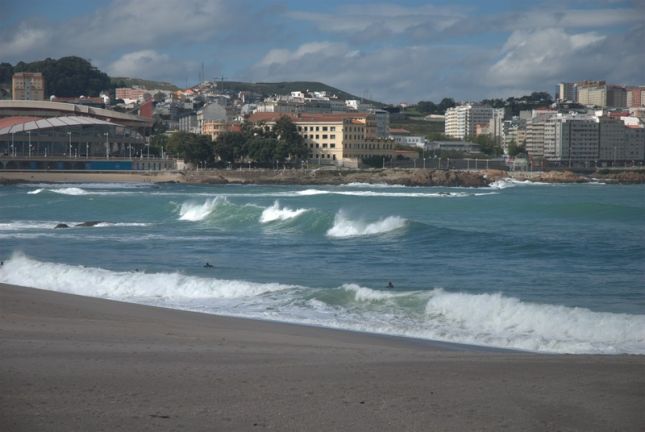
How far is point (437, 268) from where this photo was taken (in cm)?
1959

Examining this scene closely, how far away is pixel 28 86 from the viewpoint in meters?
Result: 159

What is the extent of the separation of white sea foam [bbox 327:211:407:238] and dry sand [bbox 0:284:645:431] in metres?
17.7

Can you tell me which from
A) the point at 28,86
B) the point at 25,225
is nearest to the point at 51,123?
the point at 28,86

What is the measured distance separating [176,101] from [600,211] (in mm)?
137505

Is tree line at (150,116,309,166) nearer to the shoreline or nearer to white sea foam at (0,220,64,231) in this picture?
the shoreline

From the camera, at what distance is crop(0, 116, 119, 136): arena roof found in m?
97.6

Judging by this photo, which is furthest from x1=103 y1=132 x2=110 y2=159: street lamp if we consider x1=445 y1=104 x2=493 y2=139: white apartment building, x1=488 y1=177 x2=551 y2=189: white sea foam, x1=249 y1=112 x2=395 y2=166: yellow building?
x1=445 y1=104 x2=493 y2=139: white apartment building

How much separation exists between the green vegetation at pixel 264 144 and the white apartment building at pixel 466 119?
80797 millimetres

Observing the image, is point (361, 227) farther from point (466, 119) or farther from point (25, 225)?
point (466, 119)

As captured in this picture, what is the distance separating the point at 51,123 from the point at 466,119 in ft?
323

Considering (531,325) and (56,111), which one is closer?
(531,325)

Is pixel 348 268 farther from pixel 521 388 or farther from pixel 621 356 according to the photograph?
pixel 521 388

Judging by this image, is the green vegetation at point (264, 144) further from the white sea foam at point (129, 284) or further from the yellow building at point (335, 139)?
the white sea foam at point (129, 284)

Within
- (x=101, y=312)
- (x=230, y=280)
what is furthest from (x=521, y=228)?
(x=101, y=312)
